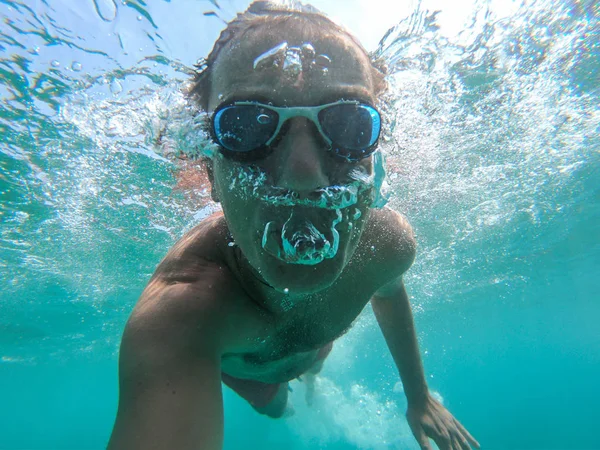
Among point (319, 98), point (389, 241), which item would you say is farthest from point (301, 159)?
point (389, 241)

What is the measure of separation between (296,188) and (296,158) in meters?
0.21


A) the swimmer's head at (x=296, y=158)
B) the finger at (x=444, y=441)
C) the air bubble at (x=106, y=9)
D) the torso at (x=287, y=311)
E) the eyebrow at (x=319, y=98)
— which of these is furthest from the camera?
the air bubble at (x=106, y=9)

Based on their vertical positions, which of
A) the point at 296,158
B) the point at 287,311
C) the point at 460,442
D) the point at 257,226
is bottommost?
the point at 460,442

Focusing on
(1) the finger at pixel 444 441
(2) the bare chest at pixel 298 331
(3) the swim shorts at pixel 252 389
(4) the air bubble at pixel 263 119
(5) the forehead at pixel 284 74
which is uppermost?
(5) the forehead at pixel 284 74

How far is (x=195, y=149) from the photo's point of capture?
18.9ft

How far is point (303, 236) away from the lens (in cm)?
226

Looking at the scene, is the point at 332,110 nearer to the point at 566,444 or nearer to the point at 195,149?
the point at 195,149

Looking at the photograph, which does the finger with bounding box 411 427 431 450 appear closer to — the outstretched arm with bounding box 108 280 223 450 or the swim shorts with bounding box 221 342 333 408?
the swim shorts with bounding box 221 342 333 408

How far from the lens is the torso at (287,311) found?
288cm

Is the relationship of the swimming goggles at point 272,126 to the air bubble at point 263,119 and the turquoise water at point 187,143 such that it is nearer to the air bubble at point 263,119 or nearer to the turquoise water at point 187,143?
the air bubble at point 263,119

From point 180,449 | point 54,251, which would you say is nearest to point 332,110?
point 180,449

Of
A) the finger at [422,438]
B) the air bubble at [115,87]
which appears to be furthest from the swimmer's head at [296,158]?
→ the air bubble at [115,87]

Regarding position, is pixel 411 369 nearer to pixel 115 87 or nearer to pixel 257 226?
pixel 257 226

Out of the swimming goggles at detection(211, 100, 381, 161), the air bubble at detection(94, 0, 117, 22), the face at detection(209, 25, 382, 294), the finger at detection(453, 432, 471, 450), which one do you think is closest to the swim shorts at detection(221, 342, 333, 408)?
the finger at detection(453, 432, 471, 450)
